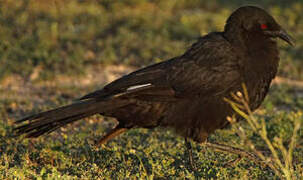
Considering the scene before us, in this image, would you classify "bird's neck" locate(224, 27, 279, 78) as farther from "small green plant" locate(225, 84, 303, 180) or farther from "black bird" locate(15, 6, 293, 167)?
"small green plant" locate(225, 84, 303, 180)

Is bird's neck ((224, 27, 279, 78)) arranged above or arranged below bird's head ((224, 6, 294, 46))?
below

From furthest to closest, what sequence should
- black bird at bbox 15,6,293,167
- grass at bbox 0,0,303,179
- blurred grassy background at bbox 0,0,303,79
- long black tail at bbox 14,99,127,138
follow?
1. blurred grassy background at bbox 0,0,303,79
2. grass at bbox 0,0,303,179
3. black bird at bbox 15,6,293,167
4. long black tail at bbox 14,99,127,138

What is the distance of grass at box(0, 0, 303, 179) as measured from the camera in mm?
5148

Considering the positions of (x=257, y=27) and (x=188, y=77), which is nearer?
(x=188, y=77)

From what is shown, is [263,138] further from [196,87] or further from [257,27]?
[257,27]

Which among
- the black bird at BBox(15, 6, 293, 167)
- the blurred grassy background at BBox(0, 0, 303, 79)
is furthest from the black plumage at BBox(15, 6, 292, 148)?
the blurred grassy background at BBox(0, 0, 303, 79)

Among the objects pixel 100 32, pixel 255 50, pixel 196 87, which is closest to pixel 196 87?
pixel 196 87

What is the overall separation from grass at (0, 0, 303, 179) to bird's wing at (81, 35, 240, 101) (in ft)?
2.13

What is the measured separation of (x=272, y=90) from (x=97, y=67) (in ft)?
10.2

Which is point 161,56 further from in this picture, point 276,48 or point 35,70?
point 276,48

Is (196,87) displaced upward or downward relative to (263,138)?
upward

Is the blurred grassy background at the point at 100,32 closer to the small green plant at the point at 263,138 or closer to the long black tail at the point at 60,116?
the long black tail at the point at 60,116

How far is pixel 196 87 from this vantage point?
495 cm

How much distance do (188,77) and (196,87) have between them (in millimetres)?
126
